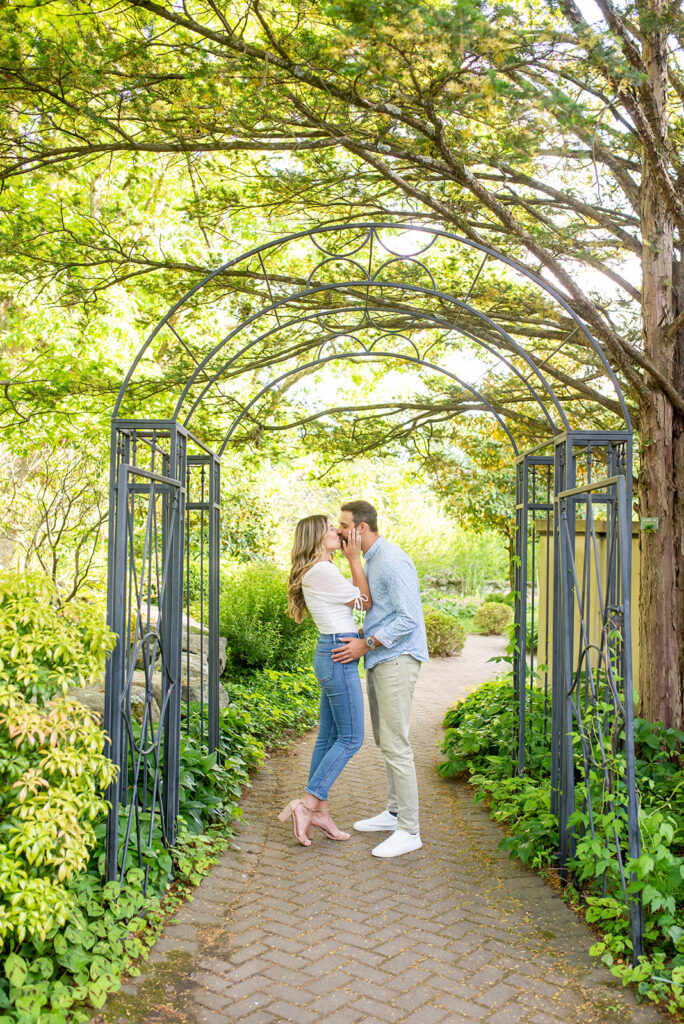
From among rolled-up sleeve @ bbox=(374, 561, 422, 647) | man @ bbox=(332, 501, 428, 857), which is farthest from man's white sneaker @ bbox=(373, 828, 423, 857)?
rolled-up sleeve @ bbox=(374, 561, 422, 647)

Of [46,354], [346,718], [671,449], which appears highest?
[46,354]

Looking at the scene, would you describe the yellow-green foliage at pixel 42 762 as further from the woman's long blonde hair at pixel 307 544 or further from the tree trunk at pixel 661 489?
the tree trunk at pixel 661 489

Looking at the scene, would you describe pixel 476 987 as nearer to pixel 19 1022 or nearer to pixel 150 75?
pixel 19 1022

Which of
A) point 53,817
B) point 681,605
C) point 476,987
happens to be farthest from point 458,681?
point 53,817

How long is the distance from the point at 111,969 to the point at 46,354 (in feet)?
20.4

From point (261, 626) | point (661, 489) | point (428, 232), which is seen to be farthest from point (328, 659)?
point (261, 626)

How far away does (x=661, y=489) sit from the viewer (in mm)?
5562

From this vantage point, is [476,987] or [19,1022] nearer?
[19,1022]

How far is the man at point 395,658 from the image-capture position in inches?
175

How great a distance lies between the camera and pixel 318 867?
4277 mm

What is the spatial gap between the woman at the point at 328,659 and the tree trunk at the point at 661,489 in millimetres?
2193

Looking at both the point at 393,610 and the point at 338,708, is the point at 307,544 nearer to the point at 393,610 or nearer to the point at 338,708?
the point at 393,610

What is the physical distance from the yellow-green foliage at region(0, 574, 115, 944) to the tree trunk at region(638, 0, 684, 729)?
3.85 metres

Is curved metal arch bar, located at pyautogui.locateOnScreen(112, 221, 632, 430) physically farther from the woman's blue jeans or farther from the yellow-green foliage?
the woman's blue jeans
